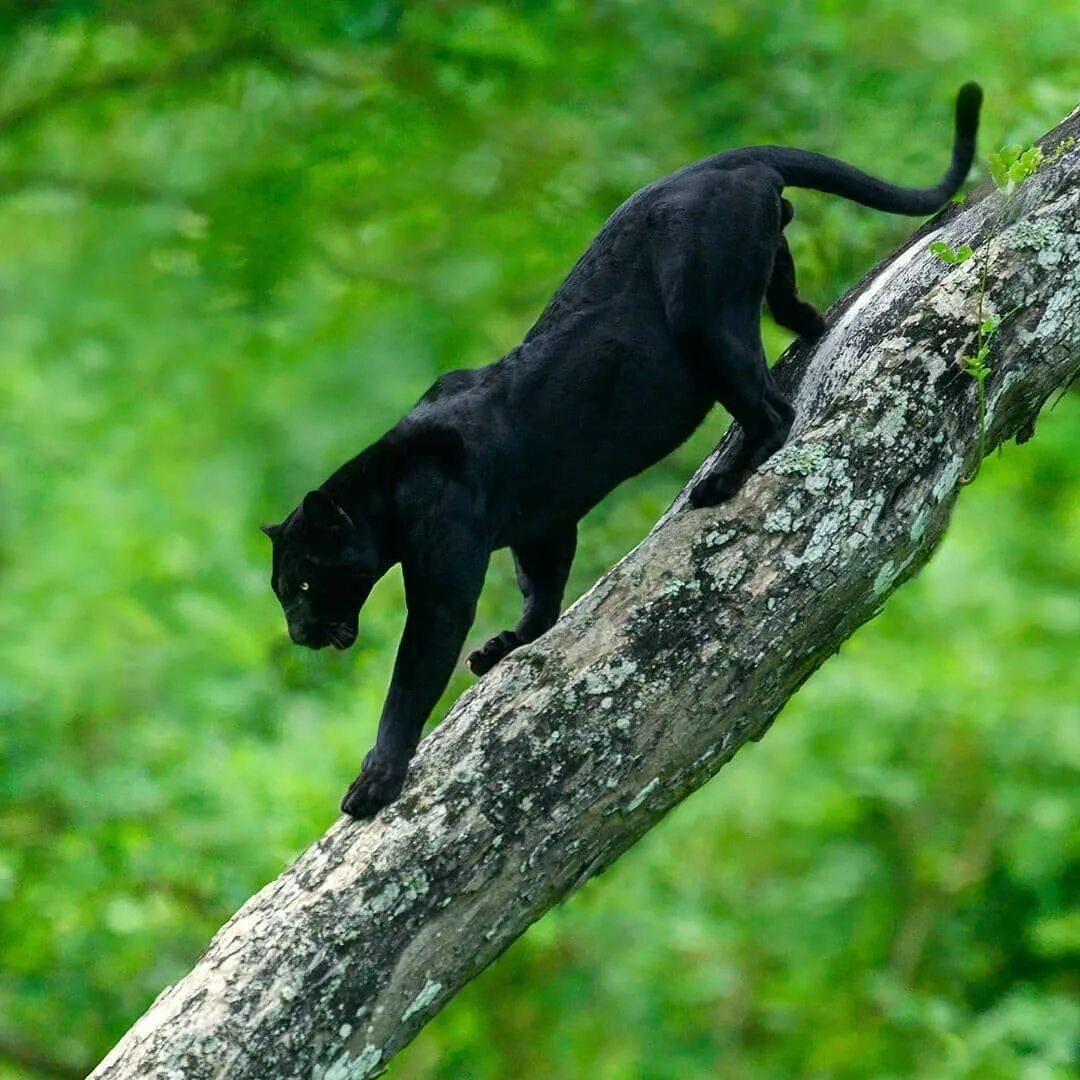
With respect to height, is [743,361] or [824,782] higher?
[743,361]

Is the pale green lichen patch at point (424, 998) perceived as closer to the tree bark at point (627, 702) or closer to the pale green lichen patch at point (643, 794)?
the tree bark at point (627, 702)

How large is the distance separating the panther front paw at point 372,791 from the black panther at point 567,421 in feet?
0.55

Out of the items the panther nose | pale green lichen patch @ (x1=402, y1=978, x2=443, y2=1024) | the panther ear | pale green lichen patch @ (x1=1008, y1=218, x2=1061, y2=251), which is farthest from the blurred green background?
pale green lichen patch @ (x1=402, y1=978, x2=443, y2=1024)

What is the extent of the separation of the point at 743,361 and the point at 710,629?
26.9 inches

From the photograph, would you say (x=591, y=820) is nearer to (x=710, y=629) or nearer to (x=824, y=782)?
(x=710, y=629)

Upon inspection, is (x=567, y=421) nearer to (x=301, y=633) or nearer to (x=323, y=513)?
(x=323, y=513)

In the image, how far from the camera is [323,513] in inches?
134

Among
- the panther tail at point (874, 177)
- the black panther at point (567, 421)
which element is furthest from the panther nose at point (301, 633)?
the panther tail at point (874, 177)

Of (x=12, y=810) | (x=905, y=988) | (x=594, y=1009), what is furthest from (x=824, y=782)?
(x=12, y=810)

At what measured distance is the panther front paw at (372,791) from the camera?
9.80ft

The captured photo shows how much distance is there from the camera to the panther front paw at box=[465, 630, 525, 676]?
3803 millimetres

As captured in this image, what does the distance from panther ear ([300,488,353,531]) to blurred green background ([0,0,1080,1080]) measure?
2.23m

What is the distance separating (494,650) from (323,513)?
66 centimetres

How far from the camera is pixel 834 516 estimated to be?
3.00m
